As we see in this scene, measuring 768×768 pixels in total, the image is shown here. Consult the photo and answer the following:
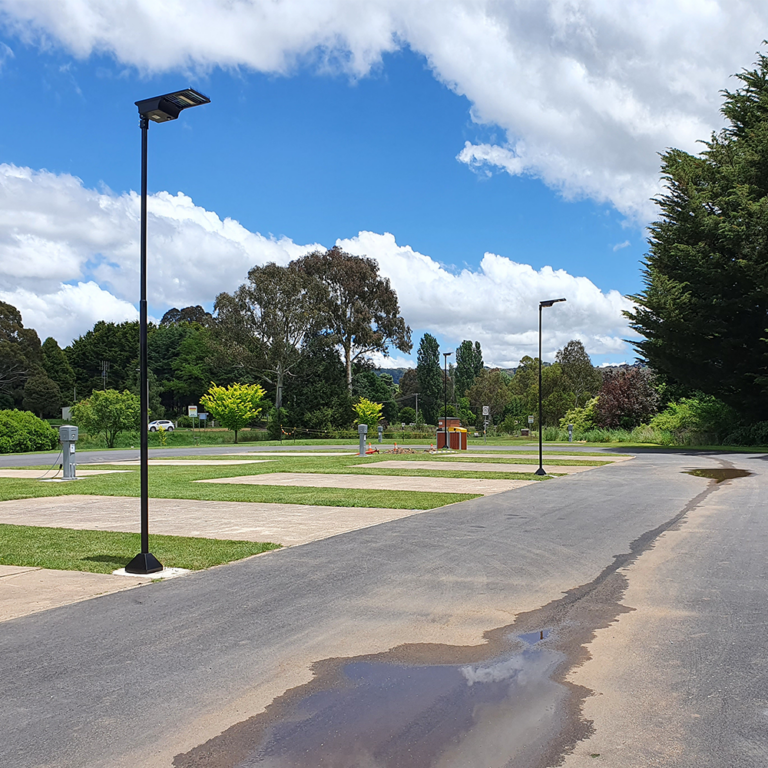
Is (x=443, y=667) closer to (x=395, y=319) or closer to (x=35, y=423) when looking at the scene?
(x=35, y=423)

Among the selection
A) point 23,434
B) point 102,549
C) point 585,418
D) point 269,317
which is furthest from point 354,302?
point 102,549

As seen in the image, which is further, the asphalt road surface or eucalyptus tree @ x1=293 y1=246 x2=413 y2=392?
eucalyptus tree @ x1=293 y1=246 x2=413 y2=392

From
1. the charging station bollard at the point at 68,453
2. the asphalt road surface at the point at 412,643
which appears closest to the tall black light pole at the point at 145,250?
the asphalt road surface at the point at 412,643

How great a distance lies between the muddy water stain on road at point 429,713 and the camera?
3.60 metres

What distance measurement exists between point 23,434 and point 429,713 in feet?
129

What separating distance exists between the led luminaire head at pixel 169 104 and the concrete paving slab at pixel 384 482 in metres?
10.8

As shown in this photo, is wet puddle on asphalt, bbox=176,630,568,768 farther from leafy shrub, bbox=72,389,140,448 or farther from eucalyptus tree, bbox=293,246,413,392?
eucalyptus tree, bbox=293,246,413,392

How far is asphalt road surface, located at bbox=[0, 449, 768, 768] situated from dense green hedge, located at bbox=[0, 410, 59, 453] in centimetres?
3361

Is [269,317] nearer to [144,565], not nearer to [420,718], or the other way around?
[144,565]

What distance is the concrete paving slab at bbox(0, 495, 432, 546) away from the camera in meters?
10.8

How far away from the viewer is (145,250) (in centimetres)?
832

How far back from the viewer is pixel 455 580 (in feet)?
25.2

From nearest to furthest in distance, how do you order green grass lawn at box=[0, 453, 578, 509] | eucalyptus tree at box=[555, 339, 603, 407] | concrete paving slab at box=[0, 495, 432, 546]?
concrete paving slab at box=[0, 495, 432, 546], green grass lawn at box=[0, 453, 578, 509], eucalyptus tree at box=[555, 339, 603, 407]

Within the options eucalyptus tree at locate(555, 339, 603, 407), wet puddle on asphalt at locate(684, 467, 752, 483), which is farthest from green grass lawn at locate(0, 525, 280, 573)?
eucalyptus tree at locate(555, 339, 603, 407)
